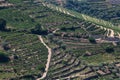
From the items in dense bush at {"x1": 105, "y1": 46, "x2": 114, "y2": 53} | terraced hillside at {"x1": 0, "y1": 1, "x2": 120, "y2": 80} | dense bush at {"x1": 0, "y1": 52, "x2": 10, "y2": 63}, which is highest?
dense bush at {"x1": 0, "y1": 52, "x2": 10, "y2": 63}

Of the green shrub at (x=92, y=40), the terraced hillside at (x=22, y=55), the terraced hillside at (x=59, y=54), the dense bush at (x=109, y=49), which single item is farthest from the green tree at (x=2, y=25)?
the dense bush at (x=109, y=49)

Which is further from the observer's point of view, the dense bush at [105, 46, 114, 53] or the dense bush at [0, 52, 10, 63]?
the dense bush at [105, 46, 114, 53]

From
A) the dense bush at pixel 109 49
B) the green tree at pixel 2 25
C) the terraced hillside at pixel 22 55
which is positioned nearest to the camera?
the terraced hillside at pixel 22 55

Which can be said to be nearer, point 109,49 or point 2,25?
point 109,49

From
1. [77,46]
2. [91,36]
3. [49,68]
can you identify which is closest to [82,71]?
[49,68]

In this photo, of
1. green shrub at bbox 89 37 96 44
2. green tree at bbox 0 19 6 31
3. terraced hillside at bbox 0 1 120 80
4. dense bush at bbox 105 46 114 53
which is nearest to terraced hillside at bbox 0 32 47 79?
terraced hillside at bbox 0 1 120 80

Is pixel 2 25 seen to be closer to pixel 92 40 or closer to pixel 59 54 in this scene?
pixel 59 54

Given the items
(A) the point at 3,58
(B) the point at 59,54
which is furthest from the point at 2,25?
(B) the point at 59,54

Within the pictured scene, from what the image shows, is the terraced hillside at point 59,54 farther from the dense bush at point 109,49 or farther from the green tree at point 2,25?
the green tree at point 2,25

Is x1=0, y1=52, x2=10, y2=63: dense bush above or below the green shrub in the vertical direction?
above

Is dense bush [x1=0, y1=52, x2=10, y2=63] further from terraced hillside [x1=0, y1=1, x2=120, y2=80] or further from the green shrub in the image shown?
the green shrub
